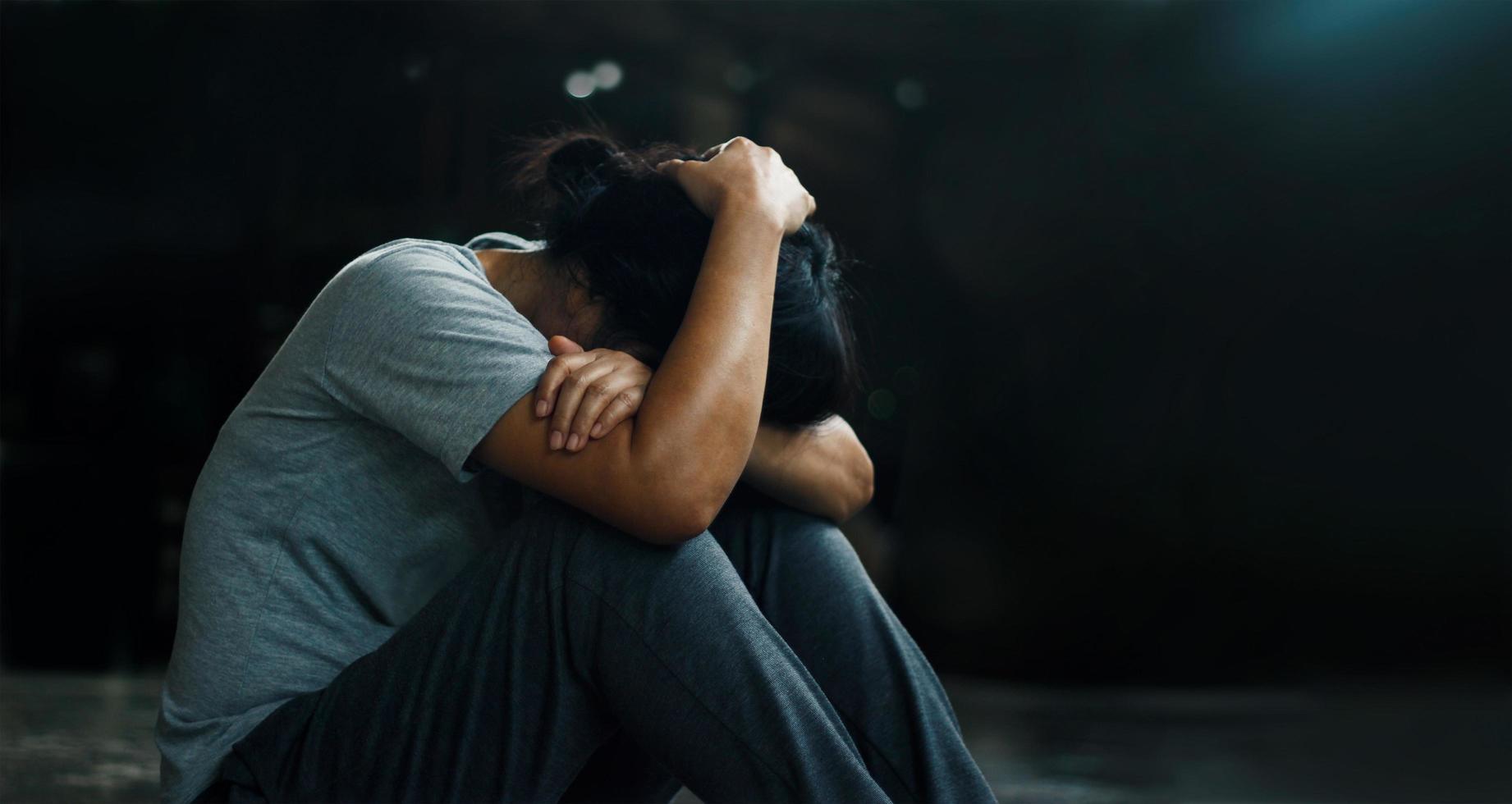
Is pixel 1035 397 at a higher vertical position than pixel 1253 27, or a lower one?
lower

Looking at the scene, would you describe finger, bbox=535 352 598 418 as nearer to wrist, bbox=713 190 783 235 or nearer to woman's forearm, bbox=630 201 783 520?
woman's forearm, bbox=630 201 783 520

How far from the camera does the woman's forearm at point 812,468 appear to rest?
3.53 feet

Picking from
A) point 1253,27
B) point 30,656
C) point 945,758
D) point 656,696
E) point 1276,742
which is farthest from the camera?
point 1253,27

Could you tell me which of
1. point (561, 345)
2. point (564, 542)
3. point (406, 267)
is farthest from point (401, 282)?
point (564, 542)

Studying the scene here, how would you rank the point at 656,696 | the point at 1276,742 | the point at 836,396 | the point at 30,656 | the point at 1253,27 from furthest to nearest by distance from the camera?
1. the point at 1253,27
2. the point at 30,656
3. the point at 1276,742
4. the point at 836,396
5. the point at 656,696

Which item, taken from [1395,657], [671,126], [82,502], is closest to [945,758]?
[671,126]

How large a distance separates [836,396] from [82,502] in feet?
7.24

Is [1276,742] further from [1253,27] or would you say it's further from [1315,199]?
[1253,27]

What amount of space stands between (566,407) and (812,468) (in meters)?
0.33

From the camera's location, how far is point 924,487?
3115mm

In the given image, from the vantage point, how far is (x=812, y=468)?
1104mm

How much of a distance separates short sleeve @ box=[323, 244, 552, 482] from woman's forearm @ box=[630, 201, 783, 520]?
10 cm

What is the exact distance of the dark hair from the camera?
103cm

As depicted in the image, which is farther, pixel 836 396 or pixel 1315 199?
pixel 1315 199
